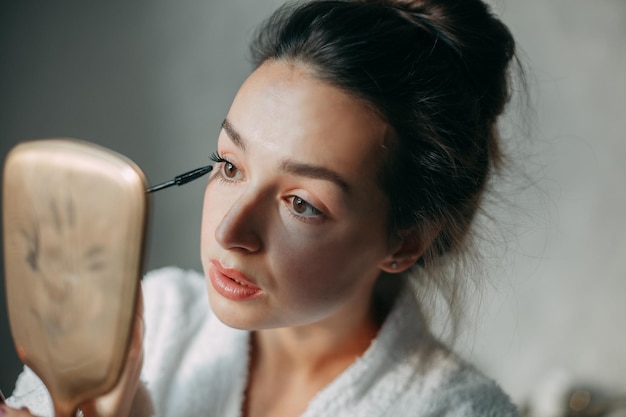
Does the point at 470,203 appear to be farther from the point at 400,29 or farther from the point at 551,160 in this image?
the point at 551,160

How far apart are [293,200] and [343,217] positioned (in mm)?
48

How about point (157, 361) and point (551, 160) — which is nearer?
point (157, 361)

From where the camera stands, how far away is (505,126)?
981mm

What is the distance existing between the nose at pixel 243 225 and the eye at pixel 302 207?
0.03m

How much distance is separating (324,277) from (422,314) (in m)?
0.22

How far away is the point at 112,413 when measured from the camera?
49 centimetres

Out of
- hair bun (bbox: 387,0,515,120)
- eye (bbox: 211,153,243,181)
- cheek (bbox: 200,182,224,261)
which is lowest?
cheek (bbox: 200,182,224,261)

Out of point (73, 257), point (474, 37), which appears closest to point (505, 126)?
point (474, 37)

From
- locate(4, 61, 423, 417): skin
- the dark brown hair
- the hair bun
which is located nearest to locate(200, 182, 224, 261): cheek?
locate(4, 61, 423, 417): skin

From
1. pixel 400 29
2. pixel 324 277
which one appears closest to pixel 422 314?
pixel 324 277

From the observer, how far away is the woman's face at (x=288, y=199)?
559 millimetres

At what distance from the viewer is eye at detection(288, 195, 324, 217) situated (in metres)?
0.58

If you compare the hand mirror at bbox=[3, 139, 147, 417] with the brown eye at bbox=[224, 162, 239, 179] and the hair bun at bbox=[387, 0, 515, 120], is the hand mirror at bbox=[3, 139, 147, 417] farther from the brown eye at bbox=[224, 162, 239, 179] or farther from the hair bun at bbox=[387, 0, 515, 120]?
the hair bun at bbox=[387, 0, 515, 120]

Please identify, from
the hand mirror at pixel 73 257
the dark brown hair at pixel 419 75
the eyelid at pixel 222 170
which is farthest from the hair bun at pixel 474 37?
the hand mirror at pixel 73 257
